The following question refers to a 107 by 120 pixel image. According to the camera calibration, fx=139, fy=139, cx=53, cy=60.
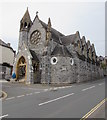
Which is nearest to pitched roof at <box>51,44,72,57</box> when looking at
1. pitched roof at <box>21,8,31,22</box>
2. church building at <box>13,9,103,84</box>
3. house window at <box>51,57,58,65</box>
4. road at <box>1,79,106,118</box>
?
church building at <box>13,9,103,84</box>

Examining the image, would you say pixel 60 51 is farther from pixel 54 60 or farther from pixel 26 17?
pixel 26 17

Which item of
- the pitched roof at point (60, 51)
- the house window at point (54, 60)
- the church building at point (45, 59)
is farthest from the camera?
the pitched roof at point (60, 51)

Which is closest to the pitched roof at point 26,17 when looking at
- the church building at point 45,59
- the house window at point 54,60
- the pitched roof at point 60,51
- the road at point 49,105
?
the church building at point 45,59

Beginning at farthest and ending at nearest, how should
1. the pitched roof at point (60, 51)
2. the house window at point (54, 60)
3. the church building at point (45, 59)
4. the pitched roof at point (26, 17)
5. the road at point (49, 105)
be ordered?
the pitched roof at point (26, 17) < the pitched roof at point (60, 51) < the house window at point (54, 60) < the church building at point (45, 59) < the road at point (49, 105)

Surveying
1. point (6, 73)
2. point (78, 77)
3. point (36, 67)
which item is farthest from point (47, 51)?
point (6, 73)

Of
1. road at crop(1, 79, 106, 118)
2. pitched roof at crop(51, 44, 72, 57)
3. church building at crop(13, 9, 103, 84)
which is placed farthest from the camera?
pitched roof at crop(51, 44, 72, 57)

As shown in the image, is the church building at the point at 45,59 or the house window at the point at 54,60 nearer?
the church building at the point at 45,59

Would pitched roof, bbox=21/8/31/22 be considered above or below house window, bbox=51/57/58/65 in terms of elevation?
above

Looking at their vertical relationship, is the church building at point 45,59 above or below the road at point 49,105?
above

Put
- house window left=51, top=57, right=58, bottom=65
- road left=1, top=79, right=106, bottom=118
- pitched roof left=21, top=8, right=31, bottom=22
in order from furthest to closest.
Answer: pitched roof left=21, top=8, right=31, bottom=22 < house window left=51, top=57, right=58, bottom=65 < road left=1, top=79, right=106, bottom=118

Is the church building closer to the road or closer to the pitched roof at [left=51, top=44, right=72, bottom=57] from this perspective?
the pitched roof at [left=51, top=44, right=72, bottom=57]

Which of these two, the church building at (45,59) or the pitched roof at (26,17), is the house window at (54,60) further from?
the pitched roof at (26,17)

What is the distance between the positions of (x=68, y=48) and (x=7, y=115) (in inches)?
1165

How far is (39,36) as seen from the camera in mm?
34125
